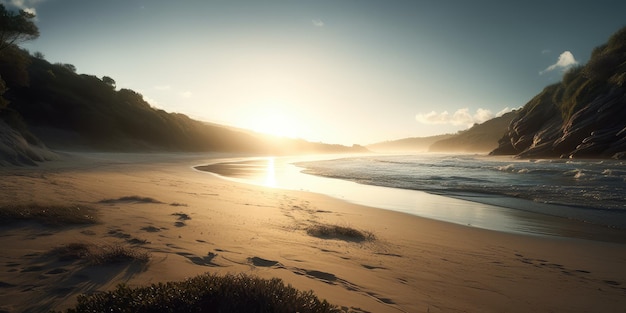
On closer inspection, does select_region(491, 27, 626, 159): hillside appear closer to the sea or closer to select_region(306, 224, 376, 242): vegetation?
the sea

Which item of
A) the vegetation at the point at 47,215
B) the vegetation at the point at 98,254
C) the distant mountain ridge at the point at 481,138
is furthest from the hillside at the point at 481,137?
the vegetation at the point at 98,254

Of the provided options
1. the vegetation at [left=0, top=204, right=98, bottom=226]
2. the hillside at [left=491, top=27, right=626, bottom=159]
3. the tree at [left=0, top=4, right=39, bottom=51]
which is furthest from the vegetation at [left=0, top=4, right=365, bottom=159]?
the hillside at [left=491, top=27, right=626, bottom=159]

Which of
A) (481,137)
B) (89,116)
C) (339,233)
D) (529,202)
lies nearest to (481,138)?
(481,137)

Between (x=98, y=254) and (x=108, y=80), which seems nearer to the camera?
(x=98, y=254)

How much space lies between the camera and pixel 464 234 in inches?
328

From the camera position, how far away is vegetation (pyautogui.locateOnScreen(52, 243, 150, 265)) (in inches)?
168

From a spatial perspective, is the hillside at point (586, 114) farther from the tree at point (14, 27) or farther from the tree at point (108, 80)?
the tree at point (108, 80)

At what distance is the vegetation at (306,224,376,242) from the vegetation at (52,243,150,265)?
389 centimetres

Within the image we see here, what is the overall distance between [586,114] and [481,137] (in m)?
128

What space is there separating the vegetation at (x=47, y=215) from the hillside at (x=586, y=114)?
140ft

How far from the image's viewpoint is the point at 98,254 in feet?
14.3

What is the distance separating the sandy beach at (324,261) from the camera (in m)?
3.93

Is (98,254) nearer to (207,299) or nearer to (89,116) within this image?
(207,299)

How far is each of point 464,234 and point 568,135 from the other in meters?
41.7
